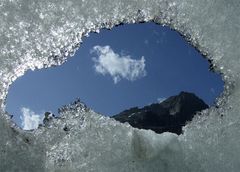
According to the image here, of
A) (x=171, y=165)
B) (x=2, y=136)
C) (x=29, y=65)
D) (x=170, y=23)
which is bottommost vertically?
(x=171, y=165)

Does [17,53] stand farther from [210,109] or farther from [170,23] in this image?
[210,109]

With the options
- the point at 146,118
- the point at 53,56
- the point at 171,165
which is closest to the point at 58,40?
the point at 53,56

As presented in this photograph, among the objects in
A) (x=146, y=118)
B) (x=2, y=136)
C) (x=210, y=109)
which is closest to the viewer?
(x=2, y=136)

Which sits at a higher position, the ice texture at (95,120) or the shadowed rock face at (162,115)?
the shadowed rock face at (162,115)

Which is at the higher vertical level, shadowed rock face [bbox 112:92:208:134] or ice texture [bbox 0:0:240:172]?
shadowed rock face [bbox 112:92:208:134]

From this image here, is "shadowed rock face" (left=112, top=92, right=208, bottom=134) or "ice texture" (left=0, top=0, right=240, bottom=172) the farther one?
"shadowed rock face" (left=112, top=92, right=208, bottom=134)
